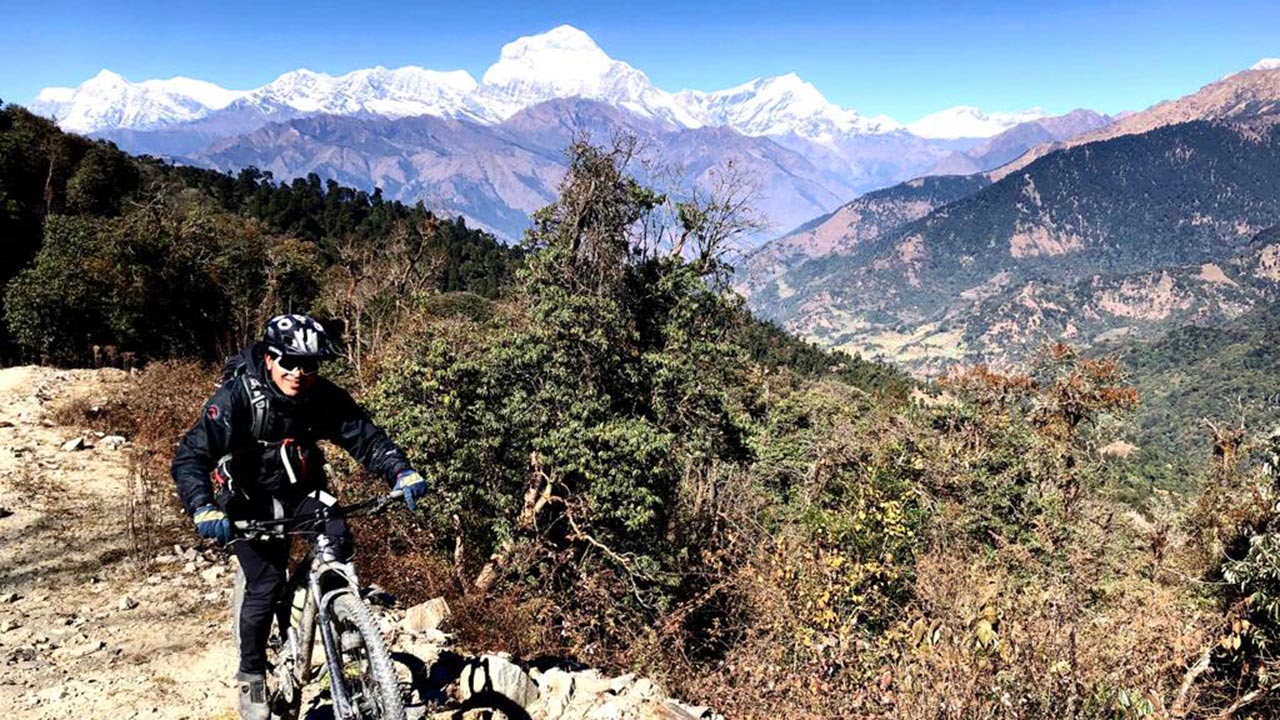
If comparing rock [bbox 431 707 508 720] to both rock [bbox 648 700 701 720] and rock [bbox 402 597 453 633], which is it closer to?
rock [bbox 648 700 701 720]

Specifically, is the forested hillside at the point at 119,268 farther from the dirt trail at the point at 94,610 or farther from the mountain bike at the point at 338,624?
the mountain bike at the point at 338,624

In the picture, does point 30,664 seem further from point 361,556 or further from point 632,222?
point 632,222

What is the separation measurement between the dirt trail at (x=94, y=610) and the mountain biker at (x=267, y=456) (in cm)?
203

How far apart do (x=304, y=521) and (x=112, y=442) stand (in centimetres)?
1304

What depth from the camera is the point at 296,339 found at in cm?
417

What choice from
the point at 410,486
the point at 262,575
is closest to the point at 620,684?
the point at 410,486

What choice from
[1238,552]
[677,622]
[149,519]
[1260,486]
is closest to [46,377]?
[149,519]

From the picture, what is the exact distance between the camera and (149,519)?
9.45 metres

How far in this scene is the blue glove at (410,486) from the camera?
4.48m

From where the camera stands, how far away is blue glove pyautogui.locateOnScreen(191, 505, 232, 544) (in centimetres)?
390

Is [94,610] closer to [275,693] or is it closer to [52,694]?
[52,694]

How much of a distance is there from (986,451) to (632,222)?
1966 centimetres

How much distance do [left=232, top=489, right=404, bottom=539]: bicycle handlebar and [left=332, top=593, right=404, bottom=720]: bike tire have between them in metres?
0.51

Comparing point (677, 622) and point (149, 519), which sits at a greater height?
point (149, 519)
